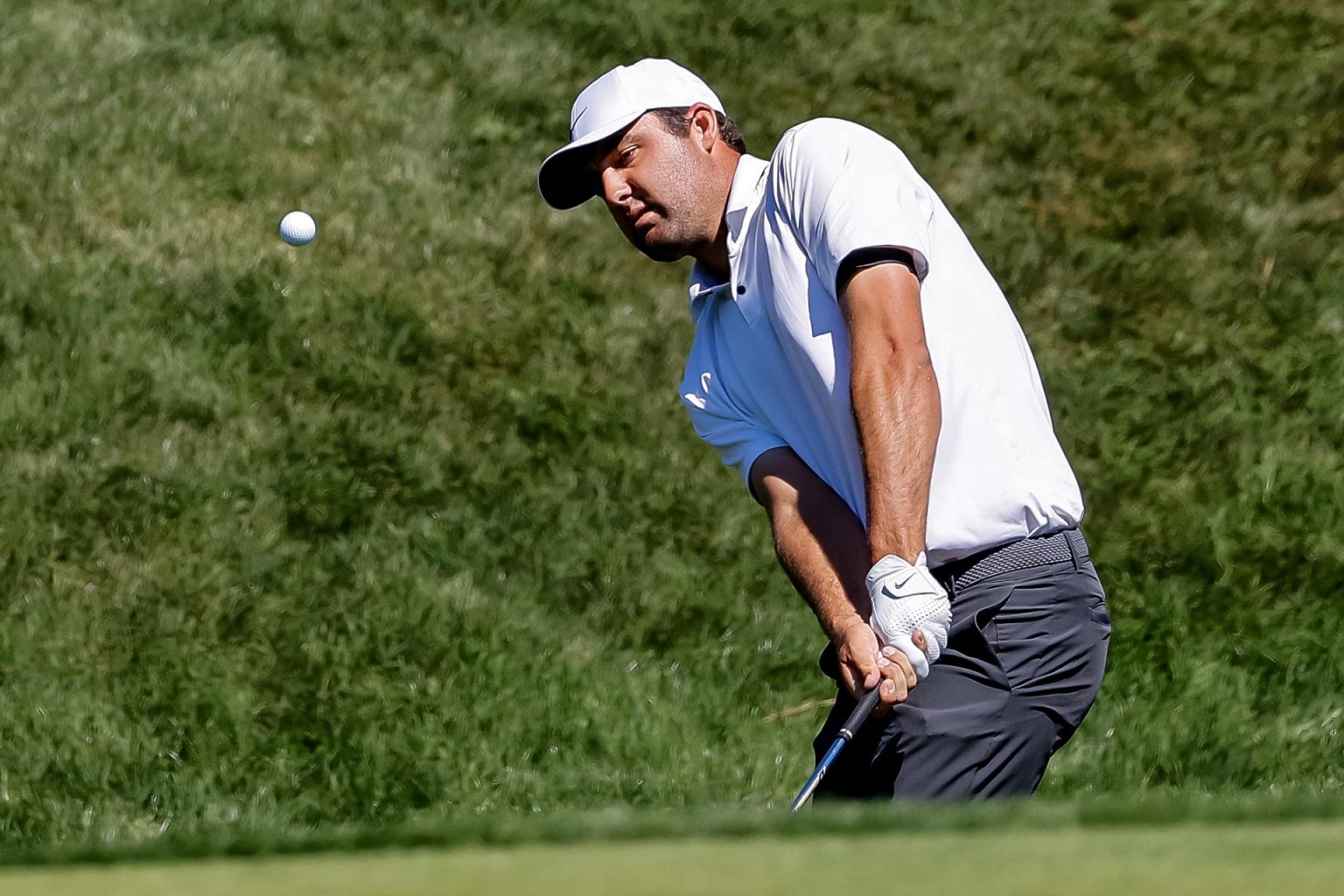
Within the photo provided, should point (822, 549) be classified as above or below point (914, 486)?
below

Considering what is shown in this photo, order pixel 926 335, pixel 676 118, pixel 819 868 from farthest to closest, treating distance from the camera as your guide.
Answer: pixel 676 118
pixel 926 335
pixel 819 868

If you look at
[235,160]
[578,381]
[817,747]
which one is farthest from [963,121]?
[817,747]

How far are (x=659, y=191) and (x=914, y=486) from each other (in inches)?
44.7

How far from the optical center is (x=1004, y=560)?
410 centimetres

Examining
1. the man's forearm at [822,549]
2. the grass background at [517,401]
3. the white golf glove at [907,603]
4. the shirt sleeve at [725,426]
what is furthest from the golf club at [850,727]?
the grass background at [517,401]

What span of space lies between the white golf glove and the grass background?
8.46ft

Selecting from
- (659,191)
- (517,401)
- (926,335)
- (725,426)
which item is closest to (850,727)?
(926,335)

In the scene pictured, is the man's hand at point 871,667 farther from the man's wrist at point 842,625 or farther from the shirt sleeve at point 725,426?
the shirt sleeve at point 725,426

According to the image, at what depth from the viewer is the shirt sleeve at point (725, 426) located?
4.66 metres

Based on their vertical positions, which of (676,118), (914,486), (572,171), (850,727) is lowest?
(850,727)

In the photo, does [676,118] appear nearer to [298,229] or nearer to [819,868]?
[819,868]

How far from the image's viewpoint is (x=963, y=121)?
952cm

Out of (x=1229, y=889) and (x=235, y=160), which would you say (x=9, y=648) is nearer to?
(x=235, y=160)

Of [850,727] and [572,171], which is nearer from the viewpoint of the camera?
[850,727]
